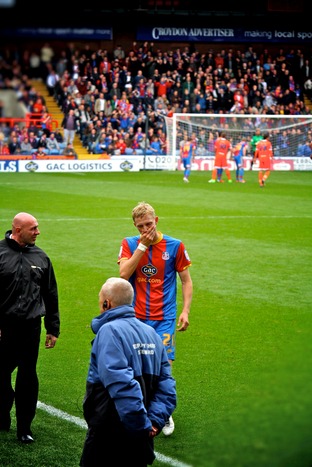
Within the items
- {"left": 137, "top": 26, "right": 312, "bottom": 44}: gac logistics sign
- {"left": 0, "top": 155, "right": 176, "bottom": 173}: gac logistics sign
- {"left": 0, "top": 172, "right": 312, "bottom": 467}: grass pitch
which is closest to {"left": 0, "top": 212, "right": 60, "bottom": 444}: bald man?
{"left": 0, "top": 172, "right": 312, "bottom": 467}: grass pitch

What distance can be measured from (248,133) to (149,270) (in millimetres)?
34127

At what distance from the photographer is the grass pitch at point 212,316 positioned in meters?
1.29

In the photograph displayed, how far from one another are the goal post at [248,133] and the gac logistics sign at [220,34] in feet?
113

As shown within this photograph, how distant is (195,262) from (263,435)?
1371 cm

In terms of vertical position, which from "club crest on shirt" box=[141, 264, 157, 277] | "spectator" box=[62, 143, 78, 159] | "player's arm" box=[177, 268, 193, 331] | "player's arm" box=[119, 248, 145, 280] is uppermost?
"spectator" box=[62, 143, 78, 159]

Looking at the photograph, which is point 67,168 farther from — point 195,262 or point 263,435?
point 263,435

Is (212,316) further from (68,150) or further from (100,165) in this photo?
(100,165)

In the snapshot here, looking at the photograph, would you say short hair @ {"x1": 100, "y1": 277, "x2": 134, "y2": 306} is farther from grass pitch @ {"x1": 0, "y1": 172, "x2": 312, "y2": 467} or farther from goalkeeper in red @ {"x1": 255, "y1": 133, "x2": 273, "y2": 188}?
goalkeeper in red @ {"x1": 255, "y1": 133, "x2": 273, "y2": 188}

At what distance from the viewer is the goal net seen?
37344mm

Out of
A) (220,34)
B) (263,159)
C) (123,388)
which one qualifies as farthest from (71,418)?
(263,159)

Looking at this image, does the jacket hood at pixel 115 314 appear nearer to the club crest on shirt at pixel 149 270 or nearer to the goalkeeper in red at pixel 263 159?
the club crest on shirt at pixel 149 270

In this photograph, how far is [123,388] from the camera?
376cm

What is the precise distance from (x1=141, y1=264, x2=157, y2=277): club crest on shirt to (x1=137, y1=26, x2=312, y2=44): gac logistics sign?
3880 mm

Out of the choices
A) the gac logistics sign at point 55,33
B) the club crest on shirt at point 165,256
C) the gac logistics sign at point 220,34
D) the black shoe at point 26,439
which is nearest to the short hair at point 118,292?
the gac logistics sign at point 220,34
